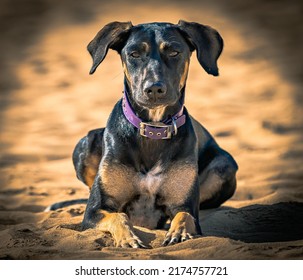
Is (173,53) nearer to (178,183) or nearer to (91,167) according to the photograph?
(178,183)

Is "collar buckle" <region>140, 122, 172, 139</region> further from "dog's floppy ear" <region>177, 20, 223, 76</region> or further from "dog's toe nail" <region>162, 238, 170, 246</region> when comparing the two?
"dog's toe nail" <region>162, 238, 170, 246</region>

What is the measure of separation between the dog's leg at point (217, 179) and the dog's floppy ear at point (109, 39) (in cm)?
149

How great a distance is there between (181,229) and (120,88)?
24.9 ft

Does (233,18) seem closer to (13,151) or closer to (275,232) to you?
(13,151)

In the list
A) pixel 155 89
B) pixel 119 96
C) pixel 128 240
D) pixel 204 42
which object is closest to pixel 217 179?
pixel 204 42

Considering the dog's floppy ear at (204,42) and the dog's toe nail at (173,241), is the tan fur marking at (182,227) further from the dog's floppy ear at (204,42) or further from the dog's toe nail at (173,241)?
the dog's floppy ear at (204,42)

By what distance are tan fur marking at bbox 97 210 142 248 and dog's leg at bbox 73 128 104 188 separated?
114 centimetres

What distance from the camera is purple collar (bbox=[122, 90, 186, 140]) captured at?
5.93 m

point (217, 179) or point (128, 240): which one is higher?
point (128, 240)

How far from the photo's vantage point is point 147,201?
602cm

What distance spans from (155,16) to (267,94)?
3.46 m

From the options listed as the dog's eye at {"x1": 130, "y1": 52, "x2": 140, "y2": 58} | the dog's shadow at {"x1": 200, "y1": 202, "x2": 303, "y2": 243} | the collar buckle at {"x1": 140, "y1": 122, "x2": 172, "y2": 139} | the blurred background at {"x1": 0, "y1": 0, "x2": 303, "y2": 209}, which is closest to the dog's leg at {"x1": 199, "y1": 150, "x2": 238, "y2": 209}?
the dog's shadow at {"x1": 200, "y1": 202, "x2": 303, "y2": 243}

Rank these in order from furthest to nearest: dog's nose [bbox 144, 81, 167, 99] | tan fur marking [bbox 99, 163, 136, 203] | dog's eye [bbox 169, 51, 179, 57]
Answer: tan fur marking [bbox 99, 163, 136, 203]
dog's eye [bbox 169, 51, 179, 57]
dog's nose [bbox 144, 81, 167, 99]

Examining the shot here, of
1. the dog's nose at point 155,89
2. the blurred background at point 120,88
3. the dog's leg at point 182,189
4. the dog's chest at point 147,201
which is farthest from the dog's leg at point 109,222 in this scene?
the blurred background at point 120,88
